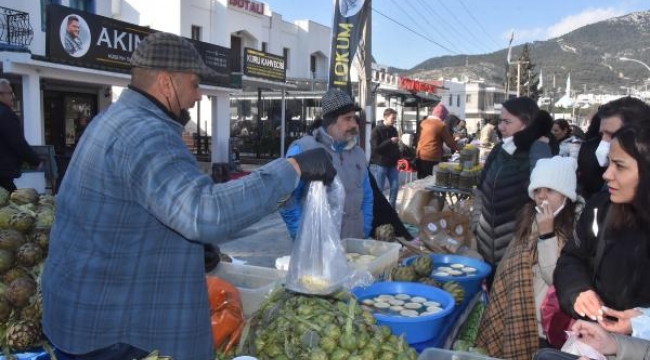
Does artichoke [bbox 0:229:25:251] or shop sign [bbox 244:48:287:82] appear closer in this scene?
artichoke [bbox 0:229:25:251]

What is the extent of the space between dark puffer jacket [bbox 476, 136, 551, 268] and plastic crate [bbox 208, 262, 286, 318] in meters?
1.83

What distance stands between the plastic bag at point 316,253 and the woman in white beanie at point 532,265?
1053 mm

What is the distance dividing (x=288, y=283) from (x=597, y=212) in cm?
142

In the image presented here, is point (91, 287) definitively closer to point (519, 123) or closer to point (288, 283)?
point (288, 283)

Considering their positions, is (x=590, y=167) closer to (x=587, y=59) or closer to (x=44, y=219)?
(x=44, y=219)

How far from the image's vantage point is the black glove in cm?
167

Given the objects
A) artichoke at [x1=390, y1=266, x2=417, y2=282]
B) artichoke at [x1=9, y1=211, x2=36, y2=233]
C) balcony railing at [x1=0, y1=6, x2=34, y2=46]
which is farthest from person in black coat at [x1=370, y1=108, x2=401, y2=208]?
balcony railing at [x1=0, y1=6, x2=34, y2=46]

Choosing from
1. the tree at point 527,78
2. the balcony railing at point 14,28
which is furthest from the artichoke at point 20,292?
the tree at point 527,78

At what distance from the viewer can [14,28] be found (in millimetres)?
12977

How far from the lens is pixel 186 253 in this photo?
1.70 m

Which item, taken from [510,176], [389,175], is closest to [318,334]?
[510,176]

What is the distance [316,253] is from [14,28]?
13.8 meters

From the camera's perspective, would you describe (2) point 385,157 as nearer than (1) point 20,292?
No

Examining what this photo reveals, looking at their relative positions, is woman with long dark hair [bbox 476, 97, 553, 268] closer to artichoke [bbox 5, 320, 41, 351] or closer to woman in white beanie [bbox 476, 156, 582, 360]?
woman in white beanie [bbox 476, 156, 582, 360]
